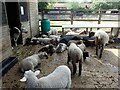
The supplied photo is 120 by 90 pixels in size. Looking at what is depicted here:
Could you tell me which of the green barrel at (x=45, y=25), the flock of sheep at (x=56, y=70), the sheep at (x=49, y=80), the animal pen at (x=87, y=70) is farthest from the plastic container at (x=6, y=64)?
the green barrel at (x=45, y=25)

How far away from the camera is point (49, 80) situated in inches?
107

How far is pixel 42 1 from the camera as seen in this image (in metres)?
12.3

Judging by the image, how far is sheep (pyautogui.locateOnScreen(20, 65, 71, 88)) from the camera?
8.47 ft

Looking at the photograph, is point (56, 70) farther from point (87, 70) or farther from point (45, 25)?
point (45, 25)

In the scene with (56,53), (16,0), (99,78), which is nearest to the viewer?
(99,78)

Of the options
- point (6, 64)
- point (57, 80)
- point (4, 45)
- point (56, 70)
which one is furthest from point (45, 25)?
point (57, 80)

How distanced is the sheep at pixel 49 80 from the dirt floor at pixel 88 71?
30.8 inches

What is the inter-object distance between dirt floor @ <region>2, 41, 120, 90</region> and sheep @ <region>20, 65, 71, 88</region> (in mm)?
782

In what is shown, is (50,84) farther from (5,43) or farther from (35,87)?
(5,43)

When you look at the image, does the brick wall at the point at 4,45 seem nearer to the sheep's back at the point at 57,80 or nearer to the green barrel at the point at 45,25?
the sheep's back at the point at 57,80

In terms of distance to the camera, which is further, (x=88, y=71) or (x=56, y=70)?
(x=88, y=71)

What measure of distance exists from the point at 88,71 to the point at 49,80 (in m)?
1.89

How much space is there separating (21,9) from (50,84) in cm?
485

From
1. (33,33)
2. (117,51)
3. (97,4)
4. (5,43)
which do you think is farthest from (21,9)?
(97,4)
